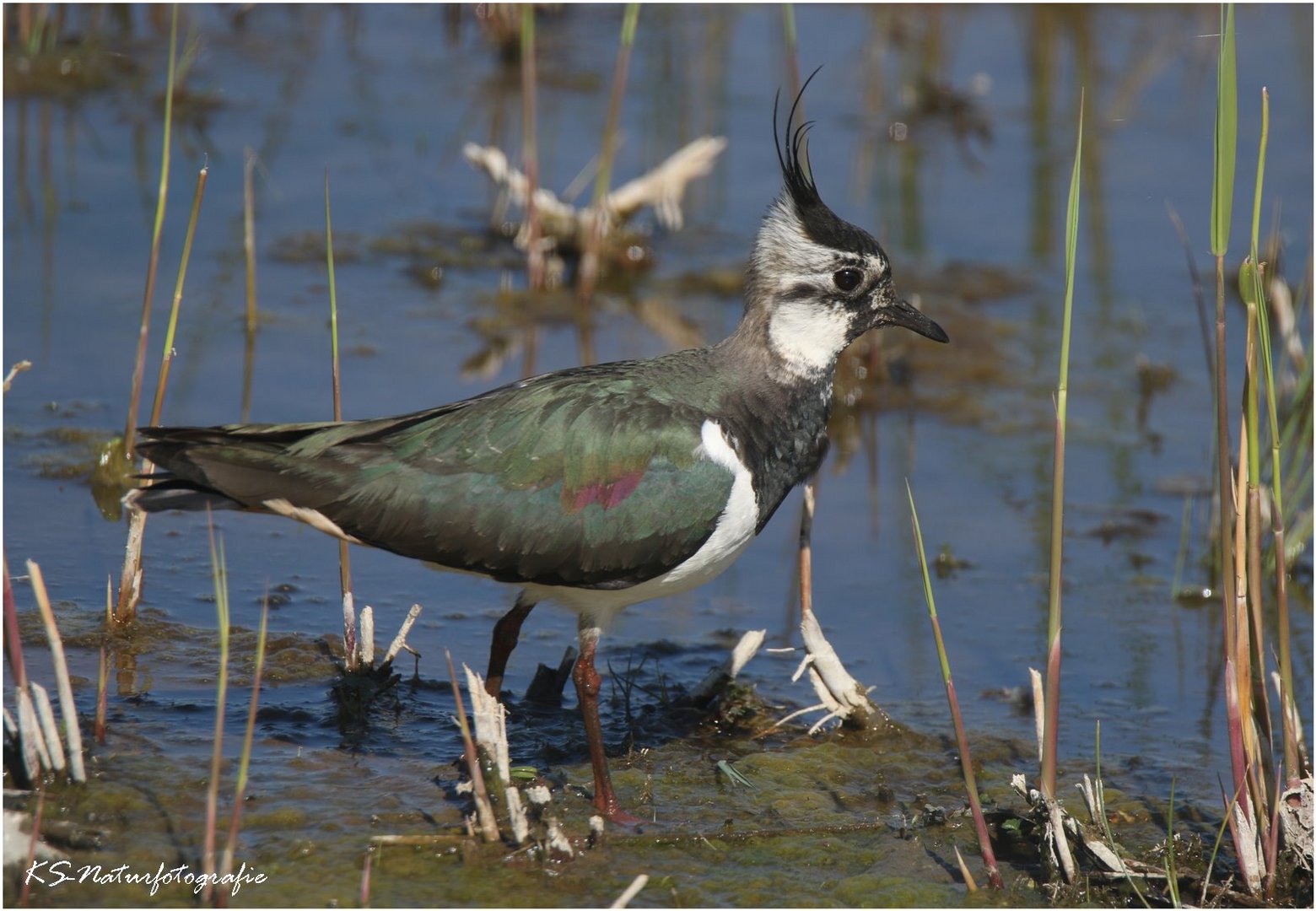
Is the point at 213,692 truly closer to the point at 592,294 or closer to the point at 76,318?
the point at 76,318

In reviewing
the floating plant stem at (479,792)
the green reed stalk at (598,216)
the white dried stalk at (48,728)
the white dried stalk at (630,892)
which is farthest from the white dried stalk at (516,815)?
the green reed stalk at (598,216)

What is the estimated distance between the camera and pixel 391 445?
5164 millimetres

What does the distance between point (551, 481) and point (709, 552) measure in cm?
58

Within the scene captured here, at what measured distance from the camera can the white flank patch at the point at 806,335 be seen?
5.68m

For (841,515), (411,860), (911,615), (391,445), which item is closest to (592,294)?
(841,515)

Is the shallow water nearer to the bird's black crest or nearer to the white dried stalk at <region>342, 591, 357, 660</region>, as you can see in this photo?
the white dried stalk at <region>342, 591, 357, 660</region>

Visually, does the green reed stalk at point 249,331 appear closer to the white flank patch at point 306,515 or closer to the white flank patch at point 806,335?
the white flank patch at point 306,515

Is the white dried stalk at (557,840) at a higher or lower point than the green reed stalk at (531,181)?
lower

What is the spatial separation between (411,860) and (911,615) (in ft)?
9.64

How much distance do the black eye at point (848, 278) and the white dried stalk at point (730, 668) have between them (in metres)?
1.28

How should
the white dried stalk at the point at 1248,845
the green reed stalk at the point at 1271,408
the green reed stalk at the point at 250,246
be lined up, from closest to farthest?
1. the green reed stalk at the point at 1271,408
2. the white dried stalk at the point at 1248,845
3. the green reed stalk at the point at 250,246

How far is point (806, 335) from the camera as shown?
573 centimetres

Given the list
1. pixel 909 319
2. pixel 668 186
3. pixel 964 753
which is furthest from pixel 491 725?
pixel 668 186

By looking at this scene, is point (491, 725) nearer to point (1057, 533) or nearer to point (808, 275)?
point (1057, 533)
